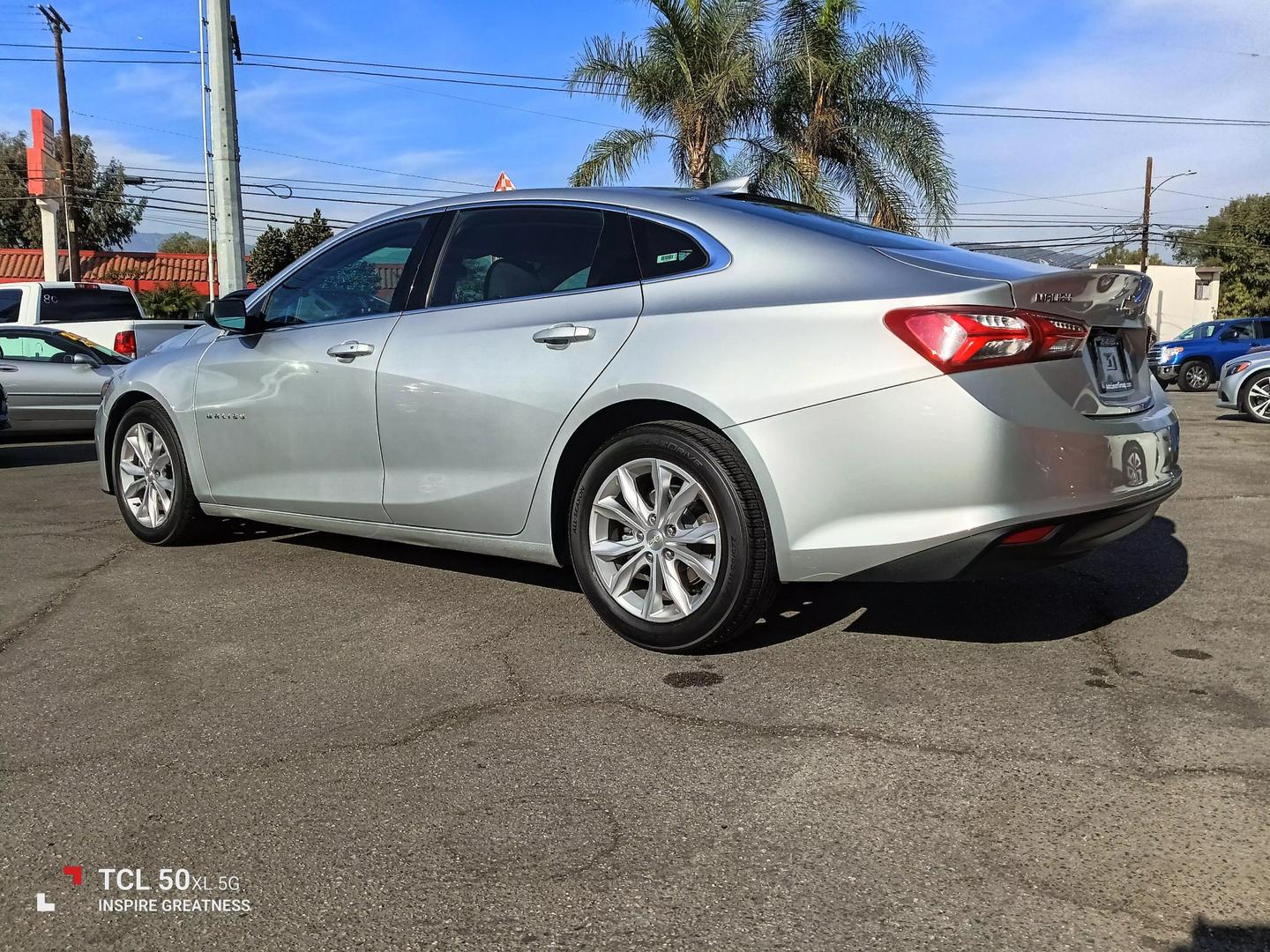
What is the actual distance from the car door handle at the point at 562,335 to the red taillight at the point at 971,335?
1.14 meters

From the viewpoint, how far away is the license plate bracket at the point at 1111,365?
359cm

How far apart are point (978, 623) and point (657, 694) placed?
144 centimetres

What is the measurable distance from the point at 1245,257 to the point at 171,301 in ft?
184

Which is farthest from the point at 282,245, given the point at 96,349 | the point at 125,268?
the point at 96,349

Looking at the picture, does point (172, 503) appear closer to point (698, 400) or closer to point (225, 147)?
point (698, 400)

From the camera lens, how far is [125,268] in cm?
4012

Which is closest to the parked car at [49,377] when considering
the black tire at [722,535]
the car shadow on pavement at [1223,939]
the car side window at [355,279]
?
the car side window at [355,279]

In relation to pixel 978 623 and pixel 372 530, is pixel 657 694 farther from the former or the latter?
pixel 372 530

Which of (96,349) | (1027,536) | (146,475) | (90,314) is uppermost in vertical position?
(90,314)

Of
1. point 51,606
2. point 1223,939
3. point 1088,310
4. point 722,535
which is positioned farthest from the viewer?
point 51,606

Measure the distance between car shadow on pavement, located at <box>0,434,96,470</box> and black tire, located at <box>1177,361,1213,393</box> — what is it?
23.5 metres

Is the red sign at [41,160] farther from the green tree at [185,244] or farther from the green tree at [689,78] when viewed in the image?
the green tree at [185,244]

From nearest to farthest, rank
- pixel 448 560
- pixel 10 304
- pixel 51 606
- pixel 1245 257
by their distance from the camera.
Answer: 1. pixel 51 606
2. pixel 448 560
3. pixel 10 304
4. pixel 1245 257

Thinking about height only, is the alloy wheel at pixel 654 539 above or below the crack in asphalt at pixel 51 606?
above
